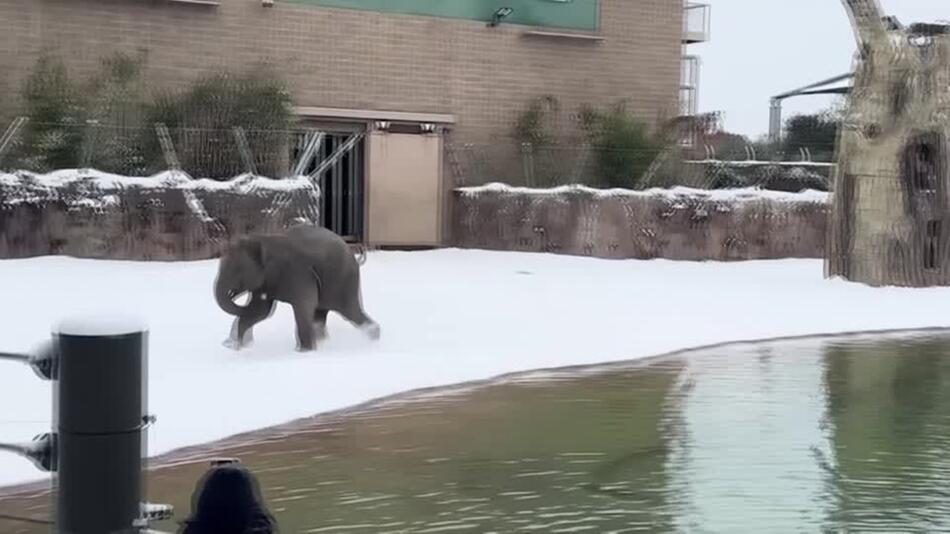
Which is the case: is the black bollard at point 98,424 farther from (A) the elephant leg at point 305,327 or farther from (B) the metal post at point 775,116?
(B) the metal post at point 775,116

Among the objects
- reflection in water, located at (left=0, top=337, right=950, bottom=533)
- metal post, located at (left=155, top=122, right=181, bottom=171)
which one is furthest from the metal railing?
reflection in water, located at (left=0, top=337, right=950, bottom=533)

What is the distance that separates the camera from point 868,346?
14.7 m

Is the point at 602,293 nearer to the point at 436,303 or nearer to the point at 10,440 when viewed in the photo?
the point at 436,303

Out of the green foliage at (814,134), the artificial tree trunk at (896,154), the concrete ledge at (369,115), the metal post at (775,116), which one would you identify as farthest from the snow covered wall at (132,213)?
the metal post at (775,116)

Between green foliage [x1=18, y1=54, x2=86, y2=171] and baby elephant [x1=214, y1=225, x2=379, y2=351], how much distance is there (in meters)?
9.68

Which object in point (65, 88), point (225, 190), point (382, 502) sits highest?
point (65, 88)

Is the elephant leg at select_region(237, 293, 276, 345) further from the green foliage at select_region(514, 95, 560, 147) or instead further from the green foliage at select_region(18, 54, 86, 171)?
the green foliage at select_region(514, 95, 560, 147)

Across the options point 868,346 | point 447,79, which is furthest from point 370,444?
point 447,79

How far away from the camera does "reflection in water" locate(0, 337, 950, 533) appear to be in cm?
716

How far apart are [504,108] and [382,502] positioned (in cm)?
2162

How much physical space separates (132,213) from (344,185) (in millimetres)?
7097

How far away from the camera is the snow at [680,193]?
25688mm

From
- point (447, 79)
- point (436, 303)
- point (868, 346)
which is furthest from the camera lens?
point (447, 79)

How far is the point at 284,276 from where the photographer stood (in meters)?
12.7
